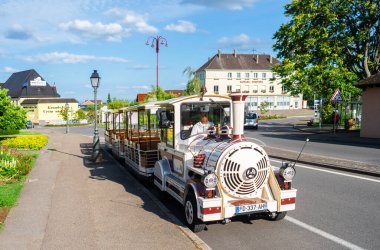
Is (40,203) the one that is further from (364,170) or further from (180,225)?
(364,170)

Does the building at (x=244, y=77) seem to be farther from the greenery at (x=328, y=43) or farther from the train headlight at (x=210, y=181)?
the train headlight at (x=210, y=181)

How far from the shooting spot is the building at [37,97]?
264 ft

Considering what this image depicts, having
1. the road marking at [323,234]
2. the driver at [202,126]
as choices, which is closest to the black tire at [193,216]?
the driver at [202,126]

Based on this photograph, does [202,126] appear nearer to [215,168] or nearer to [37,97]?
[215,168]

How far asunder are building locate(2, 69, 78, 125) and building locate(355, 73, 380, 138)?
2472 inches

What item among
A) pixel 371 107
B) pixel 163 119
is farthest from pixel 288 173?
pixel 371 107

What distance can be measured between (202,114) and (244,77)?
7793 centimetres

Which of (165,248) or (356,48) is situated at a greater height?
(356,48)

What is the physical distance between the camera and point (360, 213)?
7.22m

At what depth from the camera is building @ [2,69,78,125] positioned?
264ft

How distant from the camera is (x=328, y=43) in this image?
83.3 ft

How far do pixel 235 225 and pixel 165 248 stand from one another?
5.82 ft

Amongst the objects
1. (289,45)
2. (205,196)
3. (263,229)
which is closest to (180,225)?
(205,196)

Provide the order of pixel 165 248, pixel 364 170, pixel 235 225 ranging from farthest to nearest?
pixel 364 170, pixel 235 225, pixel 165 248
